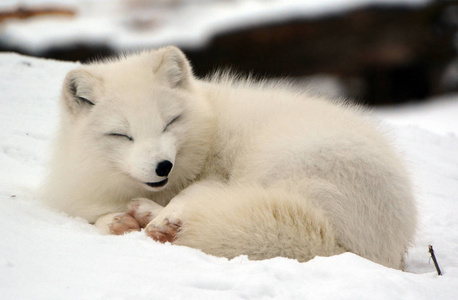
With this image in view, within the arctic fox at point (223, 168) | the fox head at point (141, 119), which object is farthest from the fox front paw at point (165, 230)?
the fox head at point (141, 119)

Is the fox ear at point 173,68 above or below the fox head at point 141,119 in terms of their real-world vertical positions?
above

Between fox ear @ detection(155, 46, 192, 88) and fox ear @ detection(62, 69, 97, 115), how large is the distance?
1.07 feet

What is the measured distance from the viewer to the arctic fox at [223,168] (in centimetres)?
198

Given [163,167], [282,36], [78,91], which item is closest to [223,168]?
[163,167]

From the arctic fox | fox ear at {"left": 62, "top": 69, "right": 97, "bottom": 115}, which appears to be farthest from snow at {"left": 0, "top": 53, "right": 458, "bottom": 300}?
fox ear at {"left": 62, "top": 69, "right": 97, "bottom": 115}

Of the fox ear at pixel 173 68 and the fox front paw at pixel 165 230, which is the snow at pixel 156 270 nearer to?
the fox front paw at pixel 165 230

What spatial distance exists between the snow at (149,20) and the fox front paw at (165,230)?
380cm

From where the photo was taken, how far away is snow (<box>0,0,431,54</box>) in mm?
5762

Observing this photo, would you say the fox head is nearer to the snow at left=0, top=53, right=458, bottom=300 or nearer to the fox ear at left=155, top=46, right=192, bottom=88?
the fox ear at left=155, top=46, right=192, bottom=88

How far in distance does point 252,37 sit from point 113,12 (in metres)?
1.93

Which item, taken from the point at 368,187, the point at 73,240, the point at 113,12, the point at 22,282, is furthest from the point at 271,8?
the point at 22,282

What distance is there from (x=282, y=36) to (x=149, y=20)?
5.30ft

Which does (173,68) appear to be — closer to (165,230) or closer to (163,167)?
(163,167)

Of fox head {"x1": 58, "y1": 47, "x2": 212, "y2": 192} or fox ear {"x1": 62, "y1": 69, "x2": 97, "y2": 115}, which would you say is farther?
fox ear {"x1": 62, "y1": 69, "x2": 97, "y2": 115}
